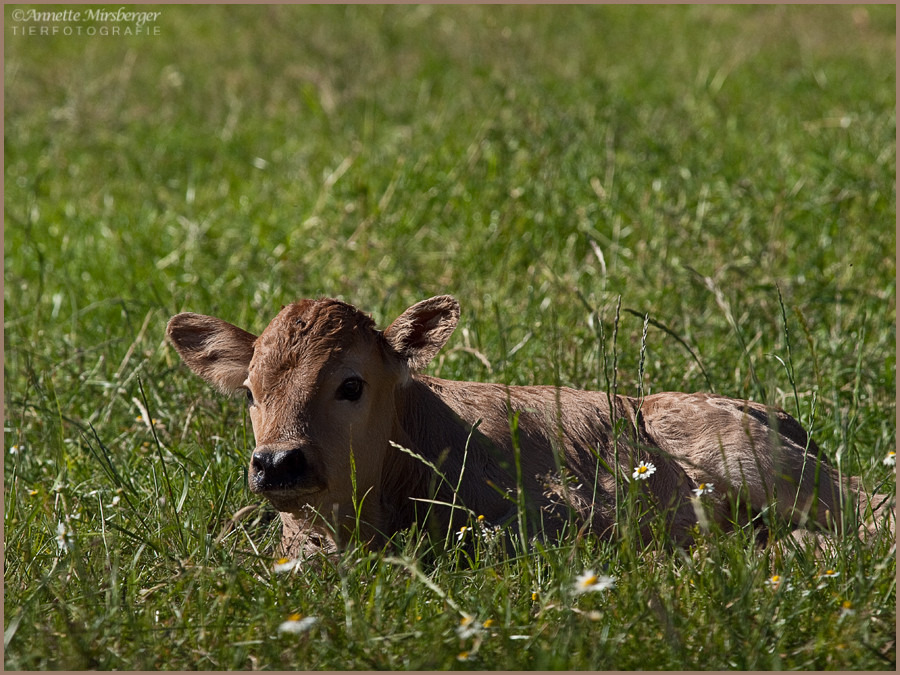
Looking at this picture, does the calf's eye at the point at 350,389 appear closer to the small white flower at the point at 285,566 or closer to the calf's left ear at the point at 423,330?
the calf's left ear at the point at 423,330

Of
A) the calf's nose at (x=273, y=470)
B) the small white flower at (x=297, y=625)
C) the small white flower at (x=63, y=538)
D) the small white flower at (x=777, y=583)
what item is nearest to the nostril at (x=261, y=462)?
the calf's nose at (x=273, y=470)

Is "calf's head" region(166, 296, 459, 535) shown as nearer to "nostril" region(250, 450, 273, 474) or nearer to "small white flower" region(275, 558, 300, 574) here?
"nostril" region(250, 450, 273, 474)

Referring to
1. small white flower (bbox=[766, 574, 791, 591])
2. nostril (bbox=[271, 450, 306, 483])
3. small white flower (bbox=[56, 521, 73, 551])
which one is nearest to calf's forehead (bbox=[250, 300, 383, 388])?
nostril (bbox=[271, 450, 306, 483])

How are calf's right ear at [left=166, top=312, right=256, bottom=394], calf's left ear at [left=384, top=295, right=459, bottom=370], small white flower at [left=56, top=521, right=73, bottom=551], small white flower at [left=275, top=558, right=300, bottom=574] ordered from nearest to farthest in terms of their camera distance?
small white flower at [left=275, top=558, right=300, bottom=574] → small white flower at [left=56, top=521, right=73, bottom=551] → calf's left ear at [left=384, top=295, right=459, bottom=370] → calf's right ear at [left=166, top=312, right=256, bottom=394]

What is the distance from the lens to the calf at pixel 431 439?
13.0ft

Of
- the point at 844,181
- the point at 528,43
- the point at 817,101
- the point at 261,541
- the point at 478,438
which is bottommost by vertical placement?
the point at 261,541

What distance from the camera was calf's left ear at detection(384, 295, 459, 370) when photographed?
4332 millimetres

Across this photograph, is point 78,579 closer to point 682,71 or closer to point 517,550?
point 517,550

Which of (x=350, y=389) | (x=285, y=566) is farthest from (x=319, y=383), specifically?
(x=285, y=566)

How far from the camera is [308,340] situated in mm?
4129

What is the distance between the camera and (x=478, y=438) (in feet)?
14.6

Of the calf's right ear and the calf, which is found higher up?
the calf's right ear


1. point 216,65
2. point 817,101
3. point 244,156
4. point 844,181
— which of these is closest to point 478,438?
point 844,181

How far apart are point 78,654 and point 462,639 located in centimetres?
109
